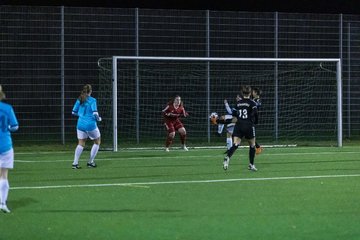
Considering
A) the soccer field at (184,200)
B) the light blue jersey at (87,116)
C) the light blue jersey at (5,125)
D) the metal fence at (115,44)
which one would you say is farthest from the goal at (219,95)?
the light blue jersey at (5,125)

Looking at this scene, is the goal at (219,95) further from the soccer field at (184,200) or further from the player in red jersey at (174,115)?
the soccer field at (184,200)

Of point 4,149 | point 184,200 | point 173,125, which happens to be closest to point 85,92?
point 184,200

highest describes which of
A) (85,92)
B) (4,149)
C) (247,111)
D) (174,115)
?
(85,92)

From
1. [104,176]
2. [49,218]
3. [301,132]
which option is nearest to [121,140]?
[301,132]

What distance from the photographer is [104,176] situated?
60.3ft

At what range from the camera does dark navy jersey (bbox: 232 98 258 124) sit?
1948 cm

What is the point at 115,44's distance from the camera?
98.4 feet

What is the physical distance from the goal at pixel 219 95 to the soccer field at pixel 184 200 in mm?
6559

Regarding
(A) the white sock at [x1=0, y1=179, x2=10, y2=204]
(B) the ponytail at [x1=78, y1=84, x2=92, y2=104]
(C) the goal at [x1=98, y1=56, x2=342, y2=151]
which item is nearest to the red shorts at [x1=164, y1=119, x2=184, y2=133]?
(C) the goal at [x1=98, y1=56, x2=342, y2=151]

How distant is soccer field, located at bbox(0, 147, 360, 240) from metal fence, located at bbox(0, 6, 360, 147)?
600 centimetres

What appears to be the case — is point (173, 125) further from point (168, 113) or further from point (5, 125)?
point (5, 125)

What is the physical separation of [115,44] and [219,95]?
4.24 meters

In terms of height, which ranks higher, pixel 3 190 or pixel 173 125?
pixel 173 125

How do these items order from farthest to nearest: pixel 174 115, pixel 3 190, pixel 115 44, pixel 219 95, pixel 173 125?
1. pixel 219 95
2. pixel 115 44
3. pixel 174 115
4. pixel 173 125
5. pixel 3 190
